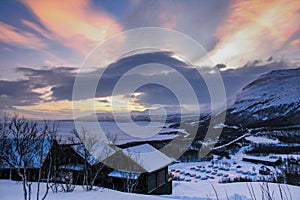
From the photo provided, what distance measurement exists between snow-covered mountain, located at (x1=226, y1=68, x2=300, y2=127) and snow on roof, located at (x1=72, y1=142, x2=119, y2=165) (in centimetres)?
4388

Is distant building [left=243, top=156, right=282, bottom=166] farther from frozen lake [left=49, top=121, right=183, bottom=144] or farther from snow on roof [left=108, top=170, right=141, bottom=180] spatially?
snow on roof [left=108, top=170, right=141, bottom=180]

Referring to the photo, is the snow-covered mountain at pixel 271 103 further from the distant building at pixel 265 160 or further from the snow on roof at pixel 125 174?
the snow on roof at pixel 125 174

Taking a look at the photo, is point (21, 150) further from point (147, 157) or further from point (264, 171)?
point (264, 171)

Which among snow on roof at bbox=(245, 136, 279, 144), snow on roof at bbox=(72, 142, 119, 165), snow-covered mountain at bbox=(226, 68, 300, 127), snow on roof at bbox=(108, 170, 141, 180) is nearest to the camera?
snow on roof at bbox=(72, 142, 119, 165)

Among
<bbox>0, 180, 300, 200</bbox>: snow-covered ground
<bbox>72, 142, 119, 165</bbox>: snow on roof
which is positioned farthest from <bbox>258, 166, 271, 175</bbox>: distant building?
<bbox>72, 142, 119, 165</bbox>: snow on roof

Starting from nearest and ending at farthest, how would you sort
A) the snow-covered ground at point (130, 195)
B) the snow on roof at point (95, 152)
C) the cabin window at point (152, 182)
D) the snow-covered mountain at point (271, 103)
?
the snow-covered ground at point (130, 195), the snow on roof at point (95, 152), the cabin window at point (152, 182), the snow-covered mountain at point (271, 103)

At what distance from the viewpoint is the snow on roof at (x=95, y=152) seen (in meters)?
12.4

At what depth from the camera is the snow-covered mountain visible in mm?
53875

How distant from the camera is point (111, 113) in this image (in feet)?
62.0

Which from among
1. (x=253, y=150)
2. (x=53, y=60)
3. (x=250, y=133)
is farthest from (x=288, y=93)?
(x=53, y=60)

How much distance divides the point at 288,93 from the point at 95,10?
286 ft

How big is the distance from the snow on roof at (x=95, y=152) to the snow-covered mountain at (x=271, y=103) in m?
43.9

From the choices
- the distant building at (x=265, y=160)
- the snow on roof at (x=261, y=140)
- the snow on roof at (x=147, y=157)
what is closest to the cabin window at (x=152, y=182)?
the snow on roof at (x=147, y=157)

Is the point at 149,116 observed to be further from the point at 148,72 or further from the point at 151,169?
the point at 151,169
